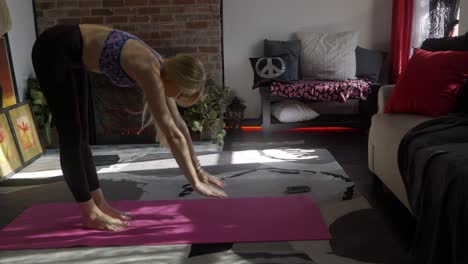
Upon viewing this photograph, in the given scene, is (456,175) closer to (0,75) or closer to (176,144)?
(176,144)

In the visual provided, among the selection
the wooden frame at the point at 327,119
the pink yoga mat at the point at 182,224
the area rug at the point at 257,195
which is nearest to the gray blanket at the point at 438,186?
the area rug at the point at 257,195

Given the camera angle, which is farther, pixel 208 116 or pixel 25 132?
pixel 208 116

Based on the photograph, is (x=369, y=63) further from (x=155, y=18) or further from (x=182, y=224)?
(x=182, y=224)

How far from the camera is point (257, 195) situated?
2584 millimetres

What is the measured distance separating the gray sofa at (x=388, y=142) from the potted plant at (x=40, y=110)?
2.73 m

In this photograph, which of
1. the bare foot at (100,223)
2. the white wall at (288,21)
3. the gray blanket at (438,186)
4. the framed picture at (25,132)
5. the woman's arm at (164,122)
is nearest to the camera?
the gray blanket at (438,186)

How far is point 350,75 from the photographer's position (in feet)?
14.1

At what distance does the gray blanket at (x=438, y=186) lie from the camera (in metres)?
1.42

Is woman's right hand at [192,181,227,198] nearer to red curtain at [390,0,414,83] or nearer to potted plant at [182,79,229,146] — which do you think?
potted plant at [182,79,229,146]

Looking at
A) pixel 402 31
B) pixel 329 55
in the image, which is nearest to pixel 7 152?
pixel 329 55

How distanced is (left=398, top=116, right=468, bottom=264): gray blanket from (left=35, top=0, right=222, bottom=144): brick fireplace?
262cm

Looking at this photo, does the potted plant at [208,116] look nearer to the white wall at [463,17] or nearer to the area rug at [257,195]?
the area rug at [257,195]

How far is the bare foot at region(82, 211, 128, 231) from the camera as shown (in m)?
2.10

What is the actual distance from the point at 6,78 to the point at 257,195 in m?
2.33
